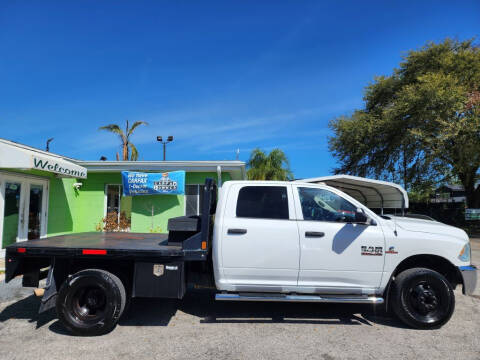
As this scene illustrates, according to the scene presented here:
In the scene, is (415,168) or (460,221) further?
(460,221)

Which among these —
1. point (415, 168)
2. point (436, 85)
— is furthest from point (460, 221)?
point (436, 85)

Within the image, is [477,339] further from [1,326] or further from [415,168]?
[415,168]

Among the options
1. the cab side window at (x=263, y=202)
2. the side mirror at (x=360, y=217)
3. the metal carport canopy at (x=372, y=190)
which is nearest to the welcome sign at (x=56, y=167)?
the cab side window at (x=263, y=202)

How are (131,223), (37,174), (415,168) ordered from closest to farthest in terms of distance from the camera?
1. (37,174)
2. (131,223)
3. (415,168)

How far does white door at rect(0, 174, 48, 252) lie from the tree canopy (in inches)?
675

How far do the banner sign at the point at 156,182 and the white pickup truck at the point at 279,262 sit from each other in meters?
7.28

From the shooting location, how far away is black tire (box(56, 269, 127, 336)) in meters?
4.18

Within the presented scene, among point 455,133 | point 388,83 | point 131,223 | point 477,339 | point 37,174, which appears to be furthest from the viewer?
point 388,83

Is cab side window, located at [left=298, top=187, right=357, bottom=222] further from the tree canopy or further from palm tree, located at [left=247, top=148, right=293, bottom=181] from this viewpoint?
palm tree, located at [left=247, top=148, right=293, bottom=181]

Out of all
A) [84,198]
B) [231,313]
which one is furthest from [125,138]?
[231,313]

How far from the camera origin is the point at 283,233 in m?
4.43

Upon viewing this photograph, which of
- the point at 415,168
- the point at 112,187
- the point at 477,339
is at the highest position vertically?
the point at 415,168

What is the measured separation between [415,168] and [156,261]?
759 inches

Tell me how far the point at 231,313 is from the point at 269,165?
2774 centimetres
